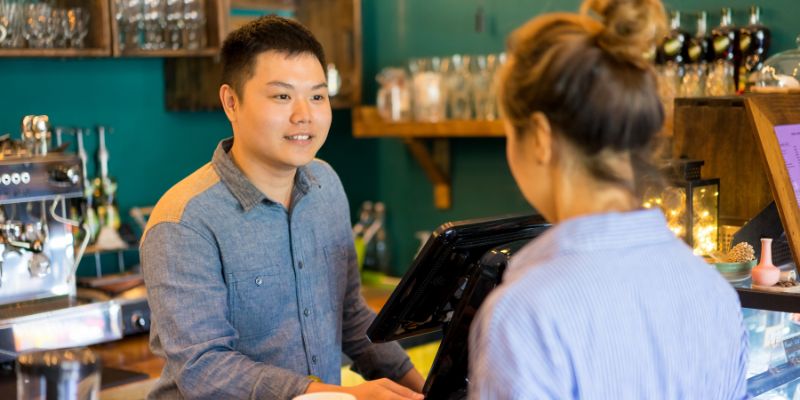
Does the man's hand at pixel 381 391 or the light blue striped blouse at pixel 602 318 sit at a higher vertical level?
the light blue striped blouse at pixel 602 318

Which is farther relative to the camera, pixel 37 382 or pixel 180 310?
pixel 180 310

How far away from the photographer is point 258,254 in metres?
2.17

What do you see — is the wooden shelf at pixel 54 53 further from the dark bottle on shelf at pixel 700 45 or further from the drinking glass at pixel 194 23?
the dark bottle on shelf at pixel 700 45

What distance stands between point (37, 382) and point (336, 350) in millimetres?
1158

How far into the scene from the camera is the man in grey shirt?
2006 mm

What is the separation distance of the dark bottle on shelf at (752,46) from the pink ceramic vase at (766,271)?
1345 mm

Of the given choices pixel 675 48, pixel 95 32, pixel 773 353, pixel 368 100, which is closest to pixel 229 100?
pixel 773 353

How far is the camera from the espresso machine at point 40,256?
3.05 m

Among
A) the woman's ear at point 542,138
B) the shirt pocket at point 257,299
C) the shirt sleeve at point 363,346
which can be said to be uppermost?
the woman's ear at point 542,138

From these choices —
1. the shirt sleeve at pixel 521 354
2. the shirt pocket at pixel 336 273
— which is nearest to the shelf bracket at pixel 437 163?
the shirt pocket at pixel 336 273

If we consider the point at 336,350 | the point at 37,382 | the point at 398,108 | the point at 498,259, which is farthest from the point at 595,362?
the point at 398,108

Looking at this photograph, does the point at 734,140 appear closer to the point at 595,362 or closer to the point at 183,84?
the point at 595,362

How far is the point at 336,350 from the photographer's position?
233 centimetres

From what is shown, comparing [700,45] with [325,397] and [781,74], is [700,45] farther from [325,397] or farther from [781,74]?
[325,397]
